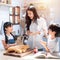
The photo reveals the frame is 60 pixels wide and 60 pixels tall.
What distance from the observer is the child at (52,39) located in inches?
45.0

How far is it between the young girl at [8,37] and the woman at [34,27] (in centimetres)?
13

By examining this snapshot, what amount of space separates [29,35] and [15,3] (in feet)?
0.86

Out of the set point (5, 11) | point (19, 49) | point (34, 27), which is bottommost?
point (19, 49)

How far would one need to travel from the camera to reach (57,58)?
1061mm

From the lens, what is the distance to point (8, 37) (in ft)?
4.21

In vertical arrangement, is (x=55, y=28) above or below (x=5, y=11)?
below

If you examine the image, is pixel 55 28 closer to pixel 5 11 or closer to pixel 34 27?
pixel 34 27

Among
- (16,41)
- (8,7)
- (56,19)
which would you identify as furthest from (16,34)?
(56,19)

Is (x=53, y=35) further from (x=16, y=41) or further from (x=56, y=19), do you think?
(x=16, y=41)

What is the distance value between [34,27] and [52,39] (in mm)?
164

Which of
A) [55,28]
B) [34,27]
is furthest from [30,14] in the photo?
[55,28]

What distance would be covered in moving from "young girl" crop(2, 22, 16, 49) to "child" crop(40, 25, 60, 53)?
258 millimetres

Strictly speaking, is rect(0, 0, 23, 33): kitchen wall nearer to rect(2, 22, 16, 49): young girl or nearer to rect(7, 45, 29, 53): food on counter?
rect(2, 22, 16, 49): young girl

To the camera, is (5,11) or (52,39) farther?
(5,11)
